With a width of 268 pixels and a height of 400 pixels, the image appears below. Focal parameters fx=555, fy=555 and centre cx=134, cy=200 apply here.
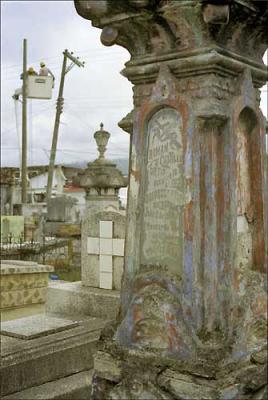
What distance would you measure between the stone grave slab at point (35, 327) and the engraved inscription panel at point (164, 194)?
7.06 feet

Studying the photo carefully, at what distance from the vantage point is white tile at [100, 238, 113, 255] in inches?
231

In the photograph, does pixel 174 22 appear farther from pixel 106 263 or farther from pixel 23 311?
pixel 23 311

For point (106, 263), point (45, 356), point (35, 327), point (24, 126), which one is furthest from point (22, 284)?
point (24, 126)

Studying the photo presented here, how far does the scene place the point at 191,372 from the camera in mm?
2869

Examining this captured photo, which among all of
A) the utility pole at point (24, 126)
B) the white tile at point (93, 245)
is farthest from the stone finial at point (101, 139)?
the utility pole at point (24, 126)

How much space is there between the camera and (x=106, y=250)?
589 cm

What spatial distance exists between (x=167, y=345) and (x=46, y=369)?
195 centimetres

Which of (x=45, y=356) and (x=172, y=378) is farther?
(x=45, y=356)

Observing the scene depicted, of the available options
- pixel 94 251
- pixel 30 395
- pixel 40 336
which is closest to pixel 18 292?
pixel 94 251

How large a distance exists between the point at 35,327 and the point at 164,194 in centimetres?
265

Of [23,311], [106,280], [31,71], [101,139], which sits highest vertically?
[31,71]

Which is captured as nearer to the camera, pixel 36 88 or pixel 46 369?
pixel 46 369

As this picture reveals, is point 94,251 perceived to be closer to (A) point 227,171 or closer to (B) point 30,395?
(B) point 30,395

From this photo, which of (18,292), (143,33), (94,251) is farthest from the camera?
(18,292)
